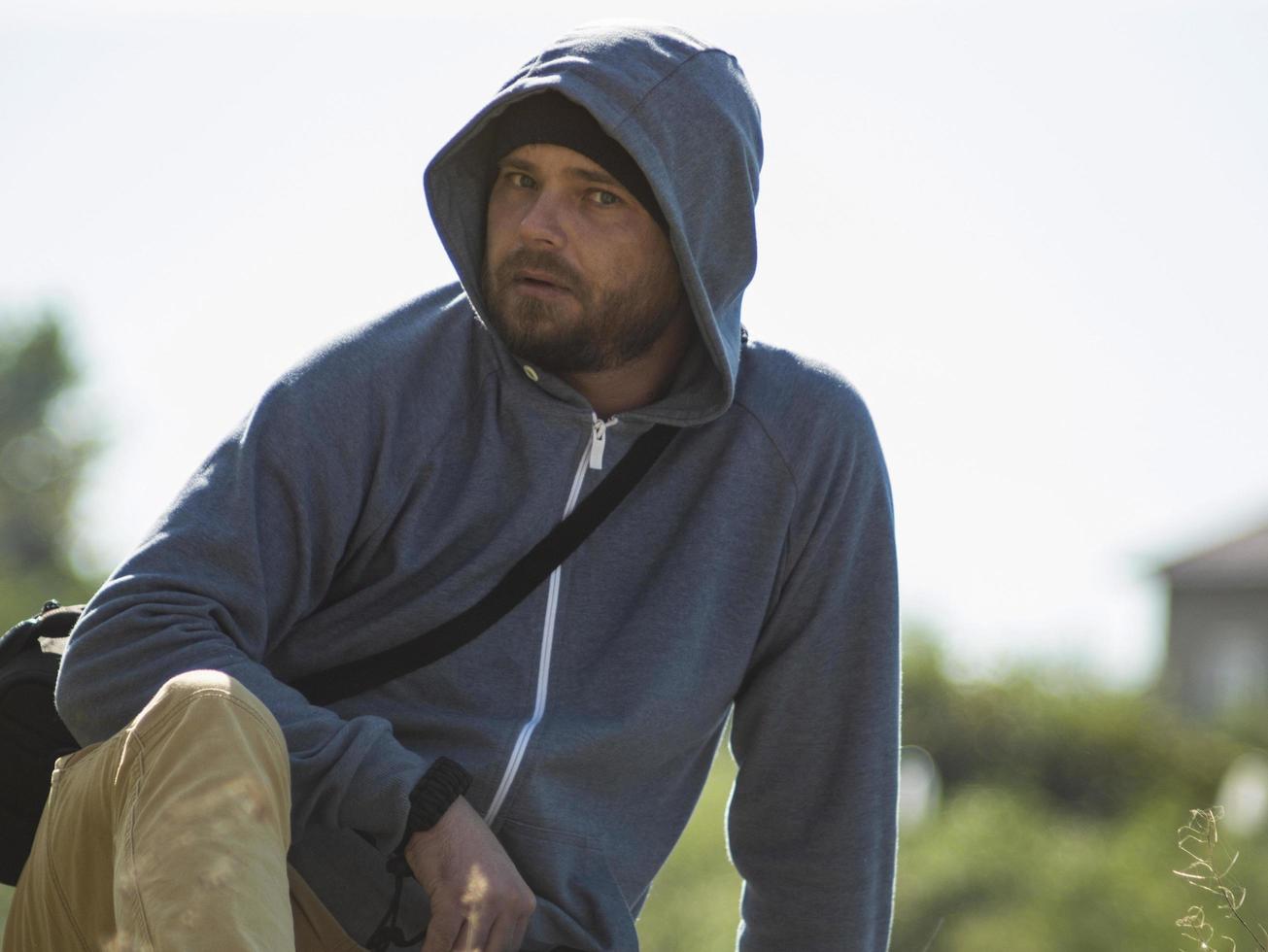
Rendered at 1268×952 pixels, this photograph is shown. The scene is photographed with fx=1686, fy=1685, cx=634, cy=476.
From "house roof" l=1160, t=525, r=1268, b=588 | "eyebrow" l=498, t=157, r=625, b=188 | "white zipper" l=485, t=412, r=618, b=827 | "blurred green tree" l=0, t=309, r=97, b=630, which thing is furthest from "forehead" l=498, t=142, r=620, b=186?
"blurred green tree" l=0, t=309, r=97, b=630

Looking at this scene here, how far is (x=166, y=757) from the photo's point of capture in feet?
6.84

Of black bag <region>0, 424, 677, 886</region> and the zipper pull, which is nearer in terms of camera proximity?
black bag <region>0, 424, 677, 886</region>

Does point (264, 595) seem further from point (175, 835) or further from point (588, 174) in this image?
point (588, 174)

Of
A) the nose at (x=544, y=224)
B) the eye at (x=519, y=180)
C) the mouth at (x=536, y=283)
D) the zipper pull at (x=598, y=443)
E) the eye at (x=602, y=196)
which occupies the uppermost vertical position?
the eye at (x=519, y=180)

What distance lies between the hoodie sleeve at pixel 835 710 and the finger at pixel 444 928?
3.00 ft

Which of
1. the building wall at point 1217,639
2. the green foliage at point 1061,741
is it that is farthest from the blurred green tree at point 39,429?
the green foliage at point 1061,741

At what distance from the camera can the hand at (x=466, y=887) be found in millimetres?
2420

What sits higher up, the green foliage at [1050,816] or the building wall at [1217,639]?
the green foliage at [1050,816]

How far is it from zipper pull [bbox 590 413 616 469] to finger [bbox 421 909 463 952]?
89 centimetres

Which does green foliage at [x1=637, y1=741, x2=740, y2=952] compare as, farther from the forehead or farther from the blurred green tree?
the blurred green tree

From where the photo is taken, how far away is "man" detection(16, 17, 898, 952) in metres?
2.55

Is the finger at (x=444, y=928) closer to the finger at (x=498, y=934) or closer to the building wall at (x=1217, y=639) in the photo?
the finger at (x=498, y=934)

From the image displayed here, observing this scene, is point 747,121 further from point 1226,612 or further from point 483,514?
point 1226,612

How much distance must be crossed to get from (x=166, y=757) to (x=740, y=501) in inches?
50.3
